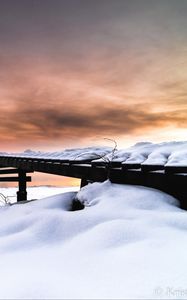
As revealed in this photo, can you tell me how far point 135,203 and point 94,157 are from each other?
78.7 inches

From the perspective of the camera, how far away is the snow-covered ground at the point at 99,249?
5.72 ft

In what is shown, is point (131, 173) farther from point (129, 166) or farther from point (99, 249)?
point (99, 249)

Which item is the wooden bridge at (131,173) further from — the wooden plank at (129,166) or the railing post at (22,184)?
the railing post at (22,184)

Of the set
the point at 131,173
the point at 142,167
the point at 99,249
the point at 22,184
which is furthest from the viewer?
the point at 22,184

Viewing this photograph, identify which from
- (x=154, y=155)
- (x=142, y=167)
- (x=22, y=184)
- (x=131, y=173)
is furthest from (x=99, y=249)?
(x=22, y=184)

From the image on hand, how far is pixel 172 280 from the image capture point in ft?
5.69

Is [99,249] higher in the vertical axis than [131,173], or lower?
lower

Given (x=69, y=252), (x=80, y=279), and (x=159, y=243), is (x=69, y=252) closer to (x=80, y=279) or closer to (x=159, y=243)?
(x=80, y=279)

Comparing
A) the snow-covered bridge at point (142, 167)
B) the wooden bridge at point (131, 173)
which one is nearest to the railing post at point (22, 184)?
the wooden bridge at point (131, 173)

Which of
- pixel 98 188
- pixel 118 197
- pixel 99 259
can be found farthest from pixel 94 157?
pixel 99 259

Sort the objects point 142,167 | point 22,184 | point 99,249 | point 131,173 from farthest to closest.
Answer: point 22,184, point 131,173, point 142,167, point 99,249

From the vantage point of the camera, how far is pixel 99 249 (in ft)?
7.63

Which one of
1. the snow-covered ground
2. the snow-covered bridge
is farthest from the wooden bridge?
the snow-covered ground

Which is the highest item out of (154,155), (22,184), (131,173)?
(154,155)
